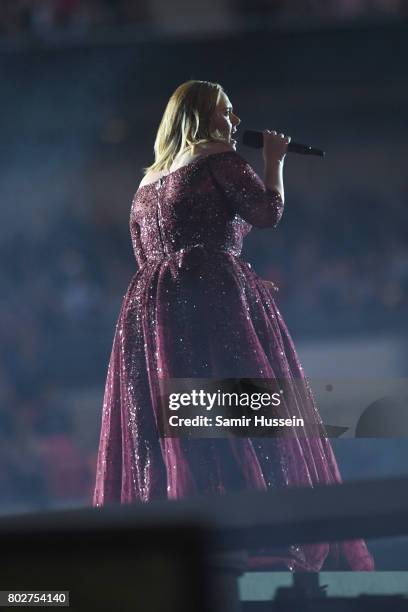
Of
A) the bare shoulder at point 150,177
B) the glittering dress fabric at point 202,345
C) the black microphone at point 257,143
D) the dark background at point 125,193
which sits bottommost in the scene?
the glittering dress fabric at point 202,345

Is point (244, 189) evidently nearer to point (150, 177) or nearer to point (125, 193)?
point (150, 177)

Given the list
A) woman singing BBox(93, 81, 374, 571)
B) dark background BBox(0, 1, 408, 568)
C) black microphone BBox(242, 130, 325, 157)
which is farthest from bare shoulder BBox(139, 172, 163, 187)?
dark background BBox(0, 1, 408, 568)

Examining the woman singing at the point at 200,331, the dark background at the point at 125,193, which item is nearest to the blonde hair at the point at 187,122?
the woman singing at the point at 200,331

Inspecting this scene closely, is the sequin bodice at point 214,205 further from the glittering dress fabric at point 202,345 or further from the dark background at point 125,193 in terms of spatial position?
the dark background at point 125,193

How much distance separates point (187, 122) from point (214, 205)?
162mm

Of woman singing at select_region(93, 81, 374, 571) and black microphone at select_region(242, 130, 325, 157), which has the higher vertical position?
black microphone at select_region(242, 130, 325, 157)

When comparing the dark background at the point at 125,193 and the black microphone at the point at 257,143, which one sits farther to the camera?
the dark background at the point at 125,193

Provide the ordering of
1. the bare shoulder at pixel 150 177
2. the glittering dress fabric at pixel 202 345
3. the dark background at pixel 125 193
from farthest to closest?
the dark background at pixel 125 193
the bare shoulder at pixel 150 177
the glittering dress fabric at pixel 202 345

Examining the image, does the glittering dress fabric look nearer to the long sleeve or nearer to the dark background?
the long sleeve

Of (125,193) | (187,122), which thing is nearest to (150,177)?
(187,122)

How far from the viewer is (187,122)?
5.07 feet

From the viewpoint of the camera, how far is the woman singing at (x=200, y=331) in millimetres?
1444

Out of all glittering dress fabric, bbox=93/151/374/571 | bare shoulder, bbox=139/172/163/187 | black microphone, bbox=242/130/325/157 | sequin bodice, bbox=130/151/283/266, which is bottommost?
glittering dress fabric, bbox=93/151/374/571

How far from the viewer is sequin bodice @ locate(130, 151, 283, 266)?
58.3 inches
